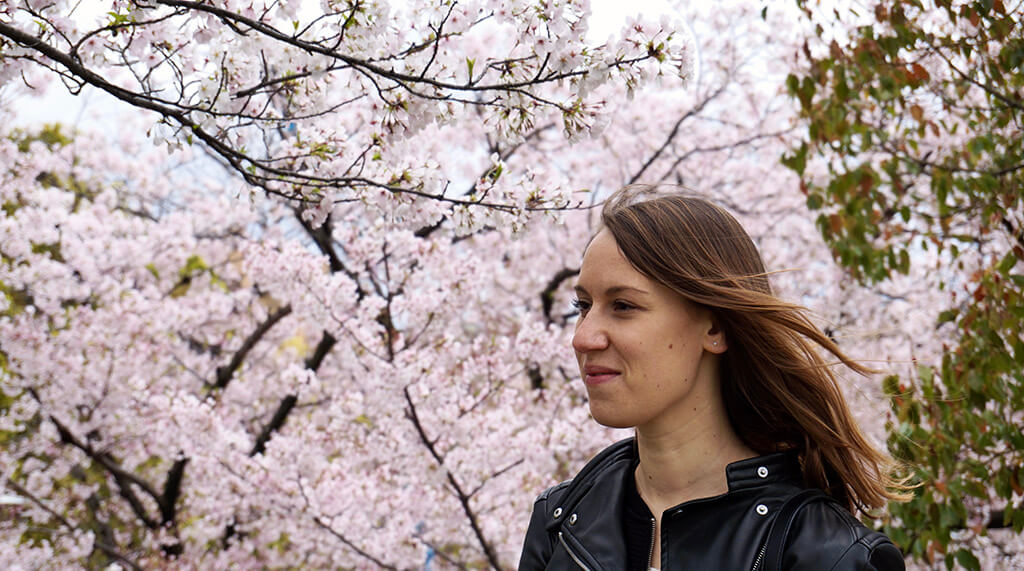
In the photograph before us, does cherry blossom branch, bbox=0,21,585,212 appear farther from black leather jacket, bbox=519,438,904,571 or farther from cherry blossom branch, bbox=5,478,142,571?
cherry blossom branch, bbox=5,478,142,571

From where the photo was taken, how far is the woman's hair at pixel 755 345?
1.74 metres

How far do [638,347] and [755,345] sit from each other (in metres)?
0.28

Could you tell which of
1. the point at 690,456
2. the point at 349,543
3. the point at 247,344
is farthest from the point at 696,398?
the point at 247,344

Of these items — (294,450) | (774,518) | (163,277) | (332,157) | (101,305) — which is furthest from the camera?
(163,277)

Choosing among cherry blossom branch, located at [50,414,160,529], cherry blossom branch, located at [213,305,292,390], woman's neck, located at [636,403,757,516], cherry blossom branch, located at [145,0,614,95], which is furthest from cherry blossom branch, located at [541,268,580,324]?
woman's neck, located at [636,403,757,516]

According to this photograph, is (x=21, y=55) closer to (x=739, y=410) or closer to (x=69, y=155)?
(x=739, y=410)

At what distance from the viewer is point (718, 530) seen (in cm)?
162

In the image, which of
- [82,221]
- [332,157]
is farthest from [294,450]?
[332,157]

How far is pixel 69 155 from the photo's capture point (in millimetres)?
10062

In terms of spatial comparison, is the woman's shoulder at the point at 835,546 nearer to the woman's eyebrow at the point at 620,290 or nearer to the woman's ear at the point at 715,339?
the woman's ear at the point at 715,339

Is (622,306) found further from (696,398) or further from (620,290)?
(696,398)

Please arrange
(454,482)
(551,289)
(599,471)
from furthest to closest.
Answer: (551,289) → (454,482) → (599,471)

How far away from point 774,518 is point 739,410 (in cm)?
32

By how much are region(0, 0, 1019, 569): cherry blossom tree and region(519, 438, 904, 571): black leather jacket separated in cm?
65
